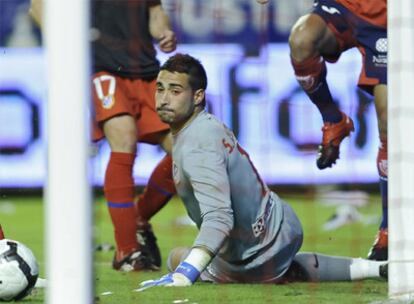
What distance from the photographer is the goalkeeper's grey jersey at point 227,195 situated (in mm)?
5109

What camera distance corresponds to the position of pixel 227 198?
16.8 ft

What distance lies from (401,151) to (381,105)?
1301mm

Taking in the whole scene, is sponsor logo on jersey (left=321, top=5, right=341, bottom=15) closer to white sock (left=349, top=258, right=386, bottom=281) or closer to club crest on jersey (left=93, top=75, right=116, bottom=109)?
club crest on jersey (left=93, top=75, right=116, bottom=109)

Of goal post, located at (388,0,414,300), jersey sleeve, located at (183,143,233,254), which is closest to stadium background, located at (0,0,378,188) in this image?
jersey sleeve, located at (183,143,233,254)

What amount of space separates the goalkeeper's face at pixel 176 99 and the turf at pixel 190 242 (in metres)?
0.52

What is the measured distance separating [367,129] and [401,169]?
19.6 feet

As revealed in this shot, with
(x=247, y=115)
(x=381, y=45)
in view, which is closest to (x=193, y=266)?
(x=381, y=45)

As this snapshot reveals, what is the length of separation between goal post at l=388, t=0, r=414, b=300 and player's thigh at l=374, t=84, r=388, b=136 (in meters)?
1.20

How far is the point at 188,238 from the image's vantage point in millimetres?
8398

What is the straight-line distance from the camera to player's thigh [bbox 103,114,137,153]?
6.36m

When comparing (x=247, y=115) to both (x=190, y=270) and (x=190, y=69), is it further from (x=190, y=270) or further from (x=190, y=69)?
(x=190, y=270)

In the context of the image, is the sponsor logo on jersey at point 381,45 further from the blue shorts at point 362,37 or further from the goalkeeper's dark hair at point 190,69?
the goalkeeper's dark hair at point 190,69

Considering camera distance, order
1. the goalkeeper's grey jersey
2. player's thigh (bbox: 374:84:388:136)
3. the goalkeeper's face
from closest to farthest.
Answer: the goalkeeper's grey jersey
the goalkeeper's face
player's thigh (bbox: 374:84:388:136)

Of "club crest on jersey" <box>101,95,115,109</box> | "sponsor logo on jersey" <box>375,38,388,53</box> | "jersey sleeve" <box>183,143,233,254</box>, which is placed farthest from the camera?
"club crest on jersey" <box>101,95,115,109</box>
